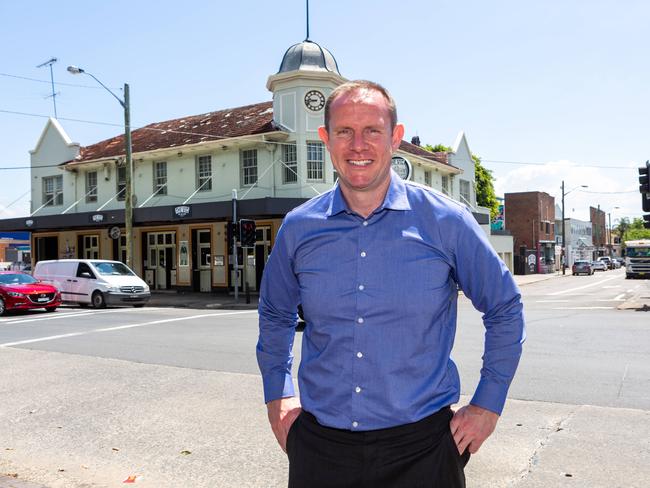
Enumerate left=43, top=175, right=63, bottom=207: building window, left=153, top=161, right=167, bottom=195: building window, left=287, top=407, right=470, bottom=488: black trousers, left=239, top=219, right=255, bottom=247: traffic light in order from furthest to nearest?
left=43, top=175, right=63, bottom=207: building window, left=153, top=161, right=167, bottom=195: building window, left=239, top=219, right=255, bottom=247: traffic light, left=287, top=407, right=470, bottom=488: black trousers

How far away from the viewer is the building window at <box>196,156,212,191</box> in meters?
29.0

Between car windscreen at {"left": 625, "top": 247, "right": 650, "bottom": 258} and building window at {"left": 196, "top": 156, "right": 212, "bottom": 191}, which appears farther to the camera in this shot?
car windscreen at {"left": 625, "top": 247, "right": 650, "bottom": 258}

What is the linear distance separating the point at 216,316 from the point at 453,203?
1627 centimetres

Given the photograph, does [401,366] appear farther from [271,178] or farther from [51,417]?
[271,178]

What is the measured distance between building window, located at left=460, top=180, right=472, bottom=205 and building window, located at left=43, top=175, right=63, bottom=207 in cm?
2384

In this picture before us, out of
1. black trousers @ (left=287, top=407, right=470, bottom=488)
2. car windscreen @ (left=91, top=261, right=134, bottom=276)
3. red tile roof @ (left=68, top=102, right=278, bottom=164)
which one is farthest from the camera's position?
red tile roof @ (left=68, top=102, right=278, bottom=164)

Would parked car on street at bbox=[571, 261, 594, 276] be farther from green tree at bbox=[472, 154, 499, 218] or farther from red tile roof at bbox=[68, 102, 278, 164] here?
red tile roof at bbox=[68, 102, 278, 164]

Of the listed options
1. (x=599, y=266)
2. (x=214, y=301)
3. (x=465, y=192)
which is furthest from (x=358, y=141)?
(x=599, y=266)

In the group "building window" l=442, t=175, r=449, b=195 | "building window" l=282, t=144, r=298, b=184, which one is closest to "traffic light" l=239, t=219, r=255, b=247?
"building window" l=282, t=144, r=298, b=184

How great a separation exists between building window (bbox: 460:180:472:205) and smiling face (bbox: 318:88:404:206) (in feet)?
123

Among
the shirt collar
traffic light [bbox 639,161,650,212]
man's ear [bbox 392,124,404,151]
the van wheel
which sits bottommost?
the van wheel

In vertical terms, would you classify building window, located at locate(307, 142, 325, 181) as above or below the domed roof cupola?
below

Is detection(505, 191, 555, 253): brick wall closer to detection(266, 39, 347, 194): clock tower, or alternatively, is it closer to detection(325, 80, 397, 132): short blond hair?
detection(266, 39, 347, 194): clock tower

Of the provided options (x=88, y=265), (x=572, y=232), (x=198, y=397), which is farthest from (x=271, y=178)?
(x=572, y=232)
